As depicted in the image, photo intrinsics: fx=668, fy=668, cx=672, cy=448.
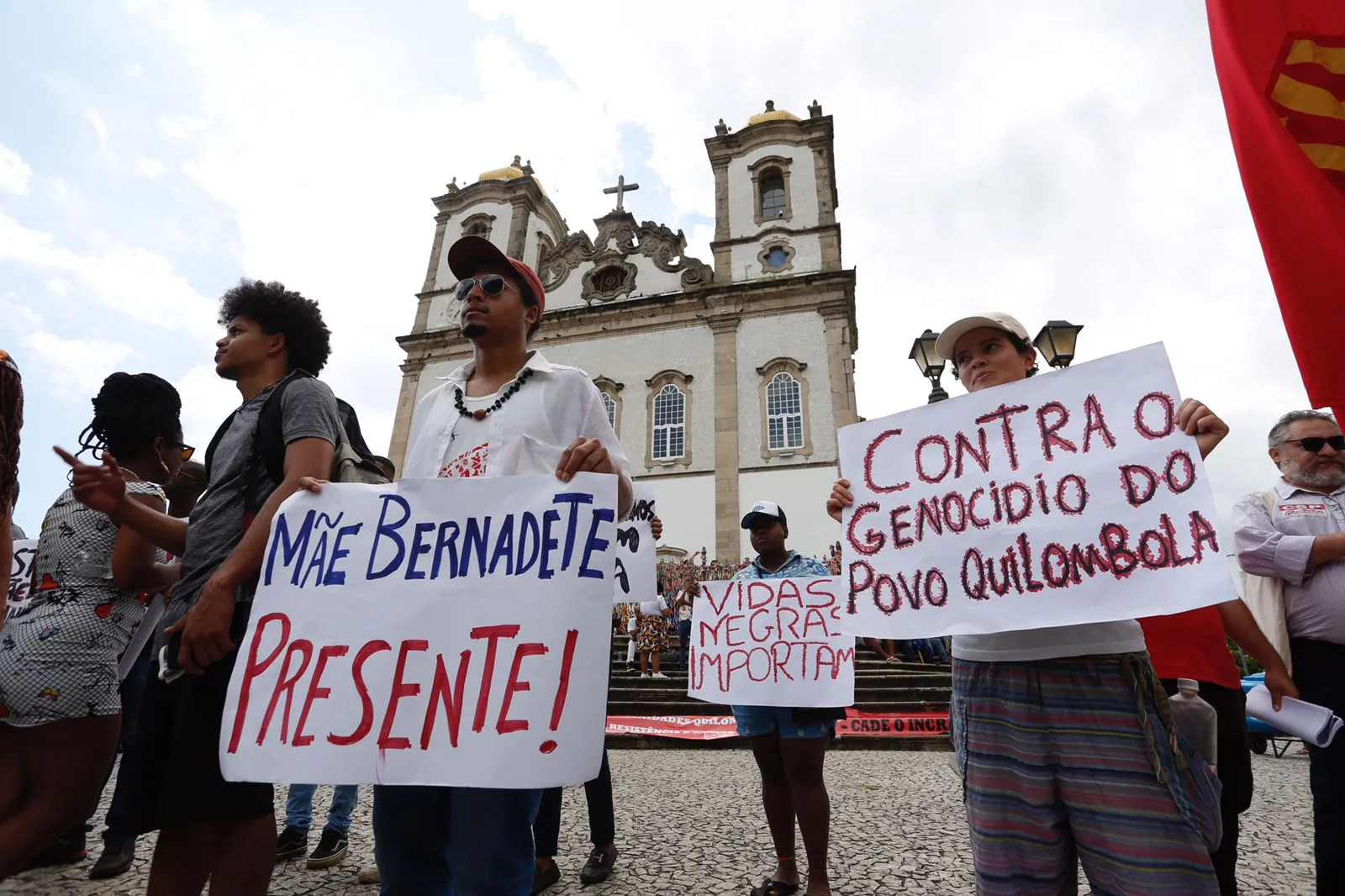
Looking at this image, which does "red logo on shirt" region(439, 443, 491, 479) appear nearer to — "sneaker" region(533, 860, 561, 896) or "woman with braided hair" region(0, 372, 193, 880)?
"woman with braided hair" region(0, 372, 193, 880)

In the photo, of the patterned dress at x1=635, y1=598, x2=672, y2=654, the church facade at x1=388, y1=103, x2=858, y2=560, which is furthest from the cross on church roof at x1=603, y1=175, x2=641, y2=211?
the patterned dress at x1=635, y1=598, x2=672, y2=654

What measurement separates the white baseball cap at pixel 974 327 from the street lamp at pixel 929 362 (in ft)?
17.6

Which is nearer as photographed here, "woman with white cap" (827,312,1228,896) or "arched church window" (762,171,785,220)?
"woman with white cap" (827,312,1228,896)

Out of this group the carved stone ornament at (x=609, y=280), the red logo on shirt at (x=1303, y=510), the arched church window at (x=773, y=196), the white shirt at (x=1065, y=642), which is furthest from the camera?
the carved stone ornament at (x=609, y=280)

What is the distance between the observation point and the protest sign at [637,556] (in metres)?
3.21

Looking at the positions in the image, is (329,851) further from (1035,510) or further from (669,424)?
(669,424)

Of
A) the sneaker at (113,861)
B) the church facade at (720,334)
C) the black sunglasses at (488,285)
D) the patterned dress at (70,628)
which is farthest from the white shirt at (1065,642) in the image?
the church facade at (720,334)

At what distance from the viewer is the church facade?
17.7 m

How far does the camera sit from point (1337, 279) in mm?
1408

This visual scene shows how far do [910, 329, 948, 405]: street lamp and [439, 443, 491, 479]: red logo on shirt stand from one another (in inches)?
249

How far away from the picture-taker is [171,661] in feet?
5.44

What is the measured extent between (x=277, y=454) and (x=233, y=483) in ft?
0.51

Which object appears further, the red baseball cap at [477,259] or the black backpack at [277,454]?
the red baseball cap at [477,259]

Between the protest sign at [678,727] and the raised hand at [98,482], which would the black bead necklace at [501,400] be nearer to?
the raised hand at [98,482]
